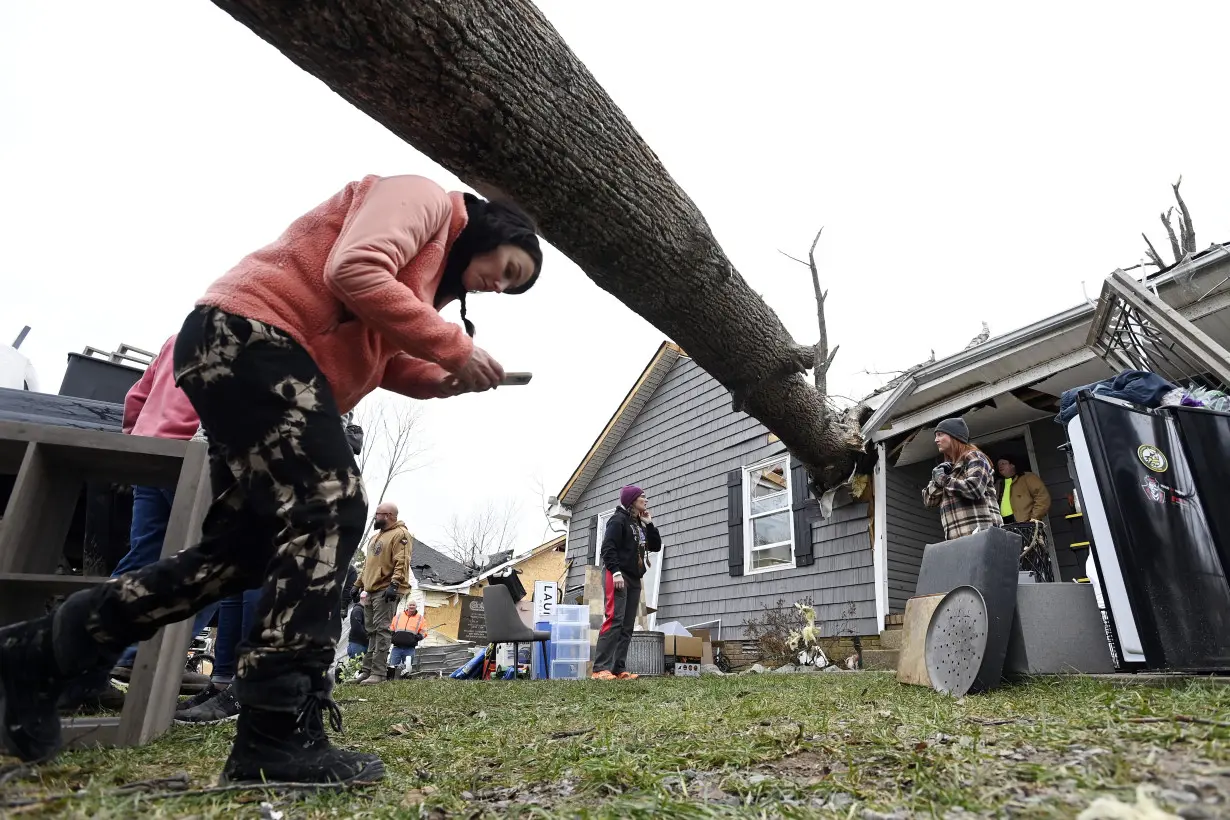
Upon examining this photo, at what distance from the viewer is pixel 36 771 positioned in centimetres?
116

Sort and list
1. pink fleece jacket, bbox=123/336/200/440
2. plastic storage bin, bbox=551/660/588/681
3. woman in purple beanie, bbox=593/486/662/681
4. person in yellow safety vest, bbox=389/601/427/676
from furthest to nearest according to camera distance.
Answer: person in yellow safety vest, bbox=389/601/427/676, plastic storage bin, bbox=551/660/588/681, woman in purple beanie, bbox=593/486/662/681, pink fleece jacket, bbox=123/336/200/440

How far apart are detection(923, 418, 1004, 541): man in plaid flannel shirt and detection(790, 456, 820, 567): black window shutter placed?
3.50 m

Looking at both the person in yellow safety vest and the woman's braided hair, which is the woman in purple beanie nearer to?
the person in yellow safety vest

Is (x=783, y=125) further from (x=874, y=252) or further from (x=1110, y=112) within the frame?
(x=1110, y=112)

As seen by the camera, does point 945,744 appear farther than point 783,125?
No

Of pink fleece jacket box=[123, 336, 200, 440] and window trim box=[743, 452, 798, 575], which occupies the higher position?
window trim box=[743, 452, 798, 575]

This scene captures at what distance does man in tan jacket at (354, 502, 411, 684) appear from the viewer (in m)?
6.48

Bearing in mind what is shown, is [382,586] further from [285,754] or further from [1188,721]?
[1188,721]

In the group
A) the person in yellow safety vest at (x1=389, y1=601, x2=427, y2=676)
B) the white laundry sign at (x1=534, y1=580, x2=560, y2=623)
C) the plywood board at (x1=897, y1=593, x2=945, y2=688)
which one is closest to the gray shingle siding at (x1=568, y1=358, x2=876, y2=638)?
the white laundry sign at (x1=534, y1=580, x2=560, y2=623)

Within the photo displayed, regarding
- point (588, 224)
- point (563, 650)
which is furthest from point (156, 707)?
point (563, 650)

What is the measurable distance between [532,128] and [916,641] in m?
3.33

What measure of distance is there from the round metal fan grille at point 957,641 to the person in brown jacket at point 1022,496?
478cm

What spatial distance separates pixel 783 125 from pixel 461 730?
46.2 ft

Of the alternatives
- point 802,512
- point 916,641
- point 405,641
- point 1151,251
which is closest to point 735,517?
point 802,512
